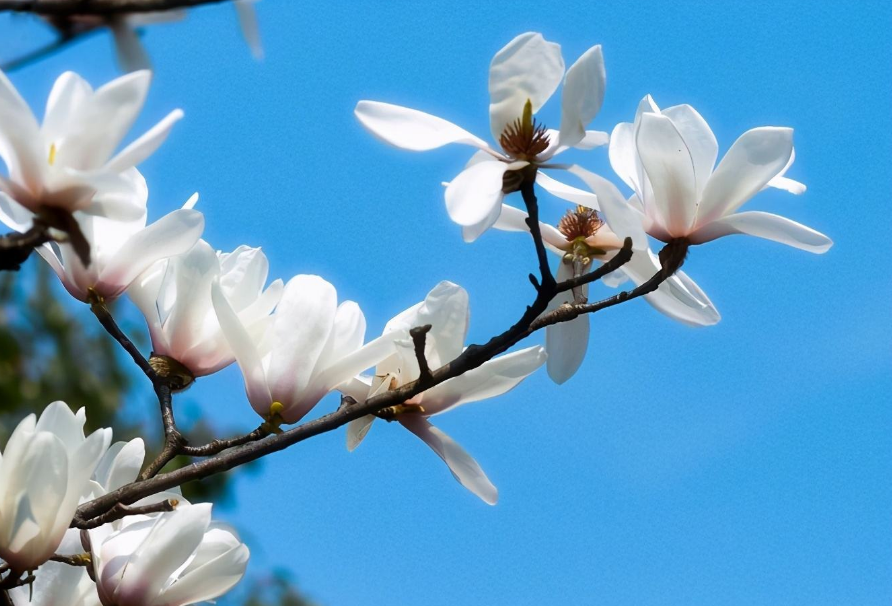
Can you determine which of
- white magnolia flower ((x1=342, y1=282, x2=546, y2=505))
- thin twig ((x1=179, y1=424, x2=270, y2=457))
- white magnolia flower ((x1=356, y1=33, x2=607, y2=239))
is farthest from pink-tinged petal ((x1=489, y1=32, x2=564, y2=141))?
thin twig ((x1=179, y1=424, x2=270, y2=457))

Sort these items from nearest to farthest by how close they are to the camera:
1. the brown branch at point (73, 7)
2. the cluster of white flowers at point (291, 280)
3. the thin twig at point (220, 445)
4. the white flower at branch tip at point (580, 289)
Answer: the brown branch at point (73, 7) < the cluster of white flowers at point (291, 280) < the thin twig at point (220, 445) < the white flower at branch tip at point (580, 289)

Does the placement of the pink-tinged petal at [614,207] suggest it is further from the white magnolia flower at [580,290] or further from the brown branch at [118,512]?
the brown branch at [118,512]

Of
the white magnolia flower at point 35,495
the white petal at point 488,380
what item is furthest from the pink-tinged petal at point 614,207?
the white magnolia flower at point 35,495

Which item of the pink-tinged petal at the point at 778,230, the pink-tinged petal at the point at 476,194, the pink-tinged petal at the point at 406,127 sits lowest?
the pink-tinged petal at the point at 778,230

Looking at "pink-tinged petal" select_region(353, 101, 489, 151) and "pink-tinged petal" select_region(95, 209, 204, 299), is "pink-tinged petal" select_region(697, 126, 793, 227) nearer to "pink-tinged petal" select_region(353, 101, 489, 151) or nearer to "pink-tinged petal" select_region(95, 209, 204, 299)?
"pink-tinged petal" select_region(353, 101, 489, 151)

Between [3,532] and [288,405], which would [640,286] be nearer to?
[288,405]

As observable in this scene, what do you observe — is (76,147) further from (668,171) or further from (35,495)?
(668,171)
